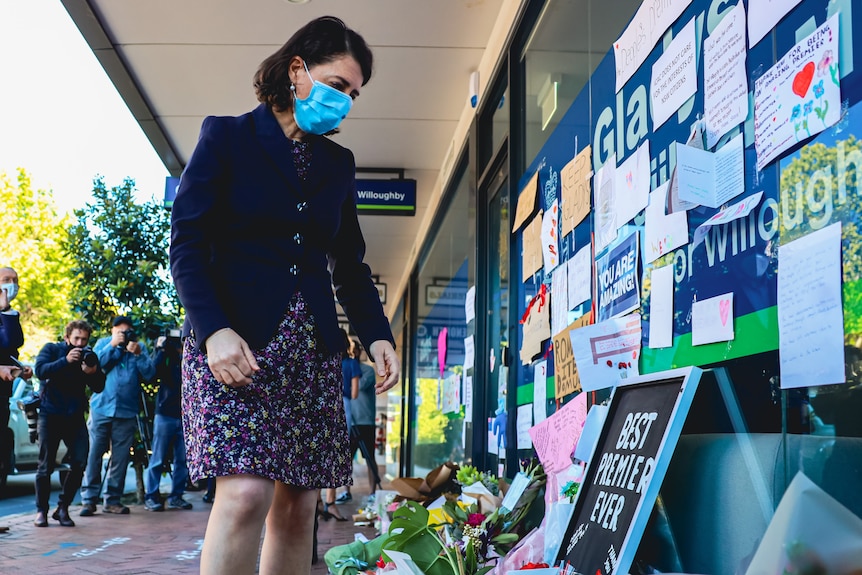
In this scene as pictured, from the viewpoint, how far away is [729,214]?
1795mm

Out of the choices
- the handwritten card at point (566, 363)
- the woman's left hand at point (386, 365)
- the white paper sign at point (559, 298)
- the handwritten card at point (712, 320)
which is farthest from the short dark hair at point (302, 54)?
the white paper sign at point (559, 298)

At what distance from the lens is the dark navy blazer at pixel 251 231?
1.82 m

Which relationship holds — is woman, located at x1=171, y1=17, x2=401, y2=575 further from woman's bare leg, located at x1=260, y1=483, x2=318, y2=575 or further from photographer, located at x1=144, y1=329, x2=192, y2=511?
photographer, located at x1=144, y1=329, x2=192, y2=511

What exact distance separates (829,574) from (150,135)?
25.0 ft

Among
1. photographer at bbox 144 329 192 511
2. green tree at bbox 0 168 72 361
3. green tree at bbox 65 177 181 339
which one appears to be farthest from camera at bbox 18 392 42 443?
green tree at bbox 0 168 72 361

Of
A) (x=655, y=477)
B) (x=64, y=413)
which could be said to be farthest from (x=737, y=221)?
(x=64, y=413)

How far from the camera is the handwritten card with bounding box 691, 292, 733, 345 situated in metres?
1.80

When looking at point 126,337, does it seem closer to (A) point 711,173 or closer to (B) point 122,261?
(B) point 122,261

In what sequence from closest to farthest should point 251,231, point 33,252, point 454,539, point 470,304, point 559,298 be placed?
point 251,231 → point 454,539 → point 559,298 → point 470,304 → point 33,252

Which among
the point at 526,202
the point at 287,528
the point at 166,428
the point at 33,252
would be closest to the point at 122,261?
the point at 166,428

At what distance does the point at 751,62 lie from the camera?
1.75m

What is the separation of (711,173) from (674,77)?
39cm

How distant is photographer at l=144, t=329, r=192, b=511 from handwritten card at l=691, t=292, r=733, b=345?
654cm

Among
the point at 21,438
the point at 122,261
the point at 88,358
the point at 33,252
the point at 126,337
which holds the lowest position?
the point at 21,438
